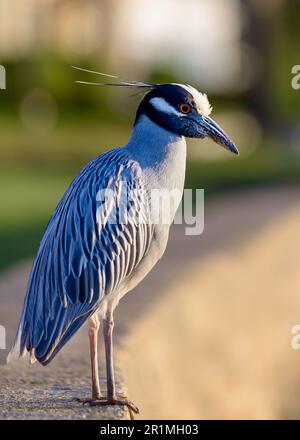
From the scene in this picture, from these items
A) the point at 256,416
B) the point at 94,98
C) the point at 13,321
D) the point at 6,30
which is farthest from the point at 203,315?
the point at 6,30

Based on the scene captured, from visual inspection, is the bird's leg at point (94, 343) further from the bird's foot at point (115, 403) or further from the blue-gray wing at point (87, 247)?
the blue-gray wing at point (87, 247)

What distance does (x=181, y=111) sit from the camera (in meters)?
4.45

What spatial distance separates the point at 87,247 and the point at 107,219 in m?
0.14

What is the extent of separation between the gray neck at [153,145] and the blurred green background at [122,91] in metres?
5.57

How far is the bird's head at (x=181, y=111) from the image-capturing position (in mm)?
4438

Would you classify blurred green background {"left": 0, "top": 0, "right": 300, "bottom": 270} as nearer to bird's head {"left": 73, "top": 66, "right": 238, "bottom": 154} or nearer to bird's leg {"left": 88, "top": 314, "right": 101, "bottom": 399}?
bird's leg {"left": 88, "top": 314, "right": 101, "bottom": 399}

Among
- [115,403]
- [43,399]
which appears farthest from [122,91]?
[115,403]

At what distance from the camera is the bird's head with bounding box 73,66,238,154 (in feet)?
14.6

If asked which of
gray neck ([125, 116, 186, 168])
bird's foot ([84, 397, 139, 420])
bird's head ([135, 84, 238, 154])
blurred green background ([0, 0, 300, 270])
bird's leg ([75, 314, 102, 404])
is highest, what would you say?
blurred green background ([0, 0, 300, 270])

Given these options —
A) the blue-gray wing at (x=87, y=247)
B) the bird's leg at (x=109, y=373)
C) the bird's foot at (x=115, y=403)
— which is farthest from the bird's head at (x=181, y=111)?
the bird's foot at (x=115, y=403)

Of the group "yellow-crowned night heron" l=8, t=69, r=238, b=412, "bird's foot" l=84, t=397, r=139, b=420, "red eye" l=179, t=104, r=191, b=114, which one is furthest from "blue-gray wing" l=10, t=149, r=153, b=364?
"bird's foot" l=84, t=397, r=139, b=420

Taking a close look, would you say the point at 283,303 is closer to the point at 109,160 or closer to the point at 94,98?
the point at 109,160

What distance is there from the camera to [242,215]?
12.2 metres

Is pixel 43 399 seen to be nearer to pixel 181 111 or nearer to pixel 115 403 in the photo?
pixel 115 403
